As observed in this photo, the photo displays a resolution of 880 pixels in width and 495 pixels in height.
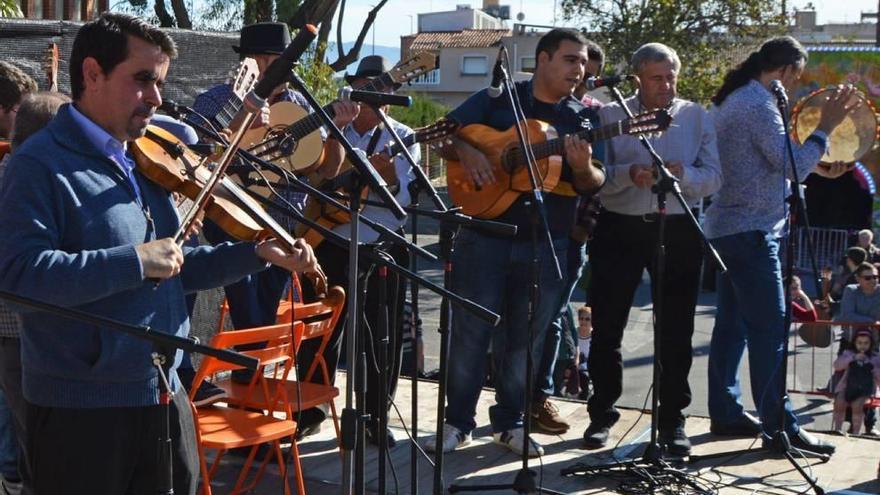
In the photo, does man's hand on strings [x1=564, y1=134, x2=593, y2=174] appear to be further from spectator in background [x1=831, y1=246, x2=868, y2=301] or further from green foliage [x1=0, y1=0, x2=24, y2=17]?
spectator in background [x1=831, y1=246, x2=868, y2=301]

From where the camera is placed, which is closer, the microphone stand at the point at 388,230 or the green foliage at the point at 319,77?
the microphone stand at the point at 388,230

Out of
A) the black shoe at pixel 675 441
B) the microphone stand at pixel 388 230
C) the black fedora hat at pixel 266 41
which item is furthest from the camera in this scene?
the black fedora hat at pixel 266 41

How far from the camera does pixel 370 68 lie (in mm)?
5754

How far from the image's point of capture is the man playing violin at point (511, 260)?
17.1ft

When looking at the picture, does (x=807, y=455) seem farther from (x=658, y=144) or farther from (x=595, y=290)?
(x=658, y=144)

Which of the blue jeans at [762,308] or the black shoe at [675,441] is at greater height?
the blue jeans at [762,308]

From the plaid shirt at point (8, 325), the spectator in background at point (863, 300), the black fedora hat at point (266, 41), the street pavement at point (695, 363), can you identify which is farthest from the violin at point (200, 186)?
the spectator in background at point (863, 300)

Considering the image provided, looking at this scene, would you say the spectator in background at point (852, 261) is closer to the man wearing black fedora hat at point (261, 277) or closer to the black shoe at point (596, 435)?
the black shoe at point (596, 435)

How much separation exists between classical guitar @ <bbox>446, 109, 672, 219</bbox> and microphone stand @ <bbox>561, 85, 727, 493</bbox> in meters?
0.27

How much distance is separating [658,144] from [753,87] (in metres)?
0.57

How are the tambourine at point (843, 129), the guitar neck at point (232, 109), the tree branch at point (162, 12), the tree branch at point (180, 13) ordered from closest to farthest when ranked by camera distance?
the guitar neck at point (232, 109), the tambourine at point (843, 129), the tree branch at point (180, 13), the tree branch at point (162, 12)

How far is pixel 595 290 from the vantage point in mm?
5484

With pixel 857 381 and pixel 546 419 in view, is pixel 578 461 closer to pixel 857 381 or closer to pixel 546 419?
pixel 546 419

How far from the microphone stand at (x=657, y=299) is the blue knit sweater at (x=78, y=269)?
2.47 meters
